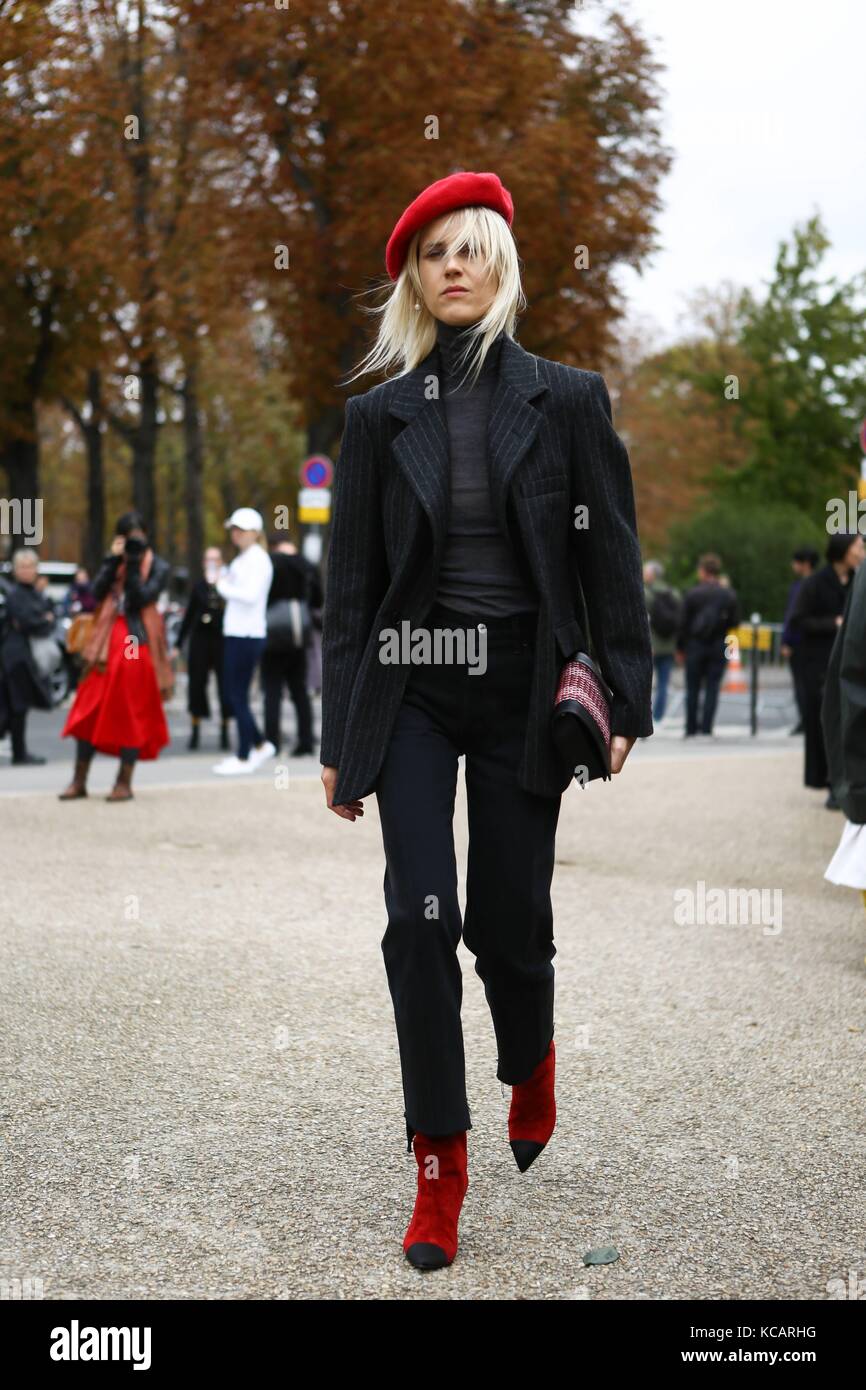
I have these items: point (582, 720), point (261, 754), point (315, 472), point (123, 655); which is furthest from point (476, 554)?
point (315, 472)

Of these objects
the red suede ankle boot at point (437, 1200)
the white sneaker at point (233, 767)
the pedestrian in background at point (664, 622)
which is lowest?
the white sneaker at point (233, 767)

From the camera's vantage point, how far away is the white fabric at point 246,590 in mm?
13453

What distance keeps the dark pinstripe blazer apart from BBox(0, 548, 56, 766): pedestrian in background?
1142cm

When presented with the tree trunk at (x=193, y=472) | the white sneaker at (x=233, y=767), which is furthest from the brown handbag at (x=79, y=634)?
the tree trunk at (x=193, y=472)

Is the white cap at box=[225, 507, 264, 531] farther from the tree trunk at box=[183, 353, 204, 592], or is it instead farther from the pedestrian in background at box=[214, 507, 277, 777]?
the tree trunk at box=[183, 353, 204, 592]

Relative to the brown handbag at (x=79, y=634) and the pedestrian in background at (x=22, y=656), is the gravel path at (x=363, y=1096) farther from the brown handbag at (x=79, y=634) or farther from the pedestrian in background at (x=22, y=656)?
the pedestrian in background at (x=22, y=656)

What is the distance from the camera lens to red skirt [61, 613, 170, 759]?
37.8 feet

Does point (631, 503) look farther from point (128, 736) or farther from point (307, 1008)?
point (128, 736)

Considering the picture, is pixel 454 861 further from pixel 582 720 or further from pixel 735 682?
pixel 735 682

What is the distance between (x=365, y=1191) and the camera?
4.00 metres

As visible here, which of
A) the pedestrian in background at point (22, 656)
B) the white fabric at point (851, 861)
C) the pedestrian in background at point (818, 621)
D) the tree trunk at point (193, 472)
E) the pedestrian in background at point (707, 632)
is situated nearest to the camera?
the white fabric at point (851, 861)

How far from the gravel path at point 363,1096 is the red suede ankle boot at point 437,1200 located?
50 mm

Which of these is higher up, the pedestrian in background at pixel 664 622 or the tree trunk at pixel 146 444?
the tree trunk at pixel 146 444
